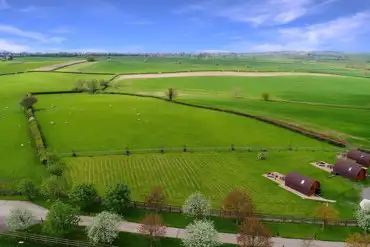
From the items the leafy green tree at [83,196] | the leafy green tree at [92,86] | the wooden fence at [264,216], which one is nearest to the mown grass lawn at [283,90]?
the leafy green tree at [92,86]

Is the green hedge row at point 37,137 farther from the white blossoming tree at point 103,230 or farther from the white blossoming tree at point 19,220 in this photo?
the white blossoming tree at point 103,230

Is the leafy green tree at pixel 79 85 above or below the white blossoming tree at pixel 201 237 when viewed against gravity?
above

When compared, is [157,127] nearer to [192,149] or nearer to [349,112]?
[192,149]

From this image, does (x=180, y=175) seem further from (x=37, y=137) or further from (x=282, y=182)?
(x=37, y=137)

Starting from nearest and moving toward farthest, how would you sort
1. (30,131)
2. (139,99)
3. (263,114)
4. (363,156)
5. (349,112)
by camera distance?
(363,156), (30,131), (263,114), (349,112), (139,99)

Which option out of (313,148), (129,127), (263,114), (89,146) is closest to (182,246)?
(89,146)

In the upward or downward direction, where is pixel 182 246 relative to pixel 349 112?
downward
